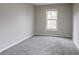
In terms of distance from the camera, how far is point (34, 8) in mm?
6715

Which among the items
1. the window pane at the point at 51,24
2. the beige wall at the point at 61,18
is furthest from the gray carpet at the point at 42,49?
the window pane at the point at 51,24

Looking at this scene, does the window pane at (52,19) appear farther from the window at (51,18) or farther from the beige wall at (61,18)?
the beige wall at (61,18)

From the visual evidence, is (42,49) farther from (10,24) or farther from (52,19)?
(52,19)

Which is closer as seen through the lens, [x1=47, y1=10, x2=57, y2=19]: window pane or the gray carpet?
the gray carpet

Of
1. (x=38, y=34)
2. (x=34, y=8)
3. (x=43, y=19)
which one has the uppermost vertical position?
(x=34, y=8)

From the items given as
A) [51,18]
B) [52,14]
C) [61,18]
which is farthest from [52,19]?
[61,18]

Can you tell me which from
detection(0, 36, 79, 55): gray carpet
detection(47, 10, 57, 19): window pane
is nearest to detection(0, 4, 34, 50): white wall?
detection(0, 36, 79, 55): gray carpet

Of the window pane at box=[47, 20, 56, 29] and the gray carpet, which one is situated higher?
the window pane at box=[47, 20, 56, 29]

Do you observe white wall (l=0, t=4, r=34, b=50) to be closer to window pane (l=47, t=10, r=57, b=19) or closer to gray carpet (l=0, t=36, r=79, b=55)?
gray carpet (l=0, t=36, r=79, b=55)
